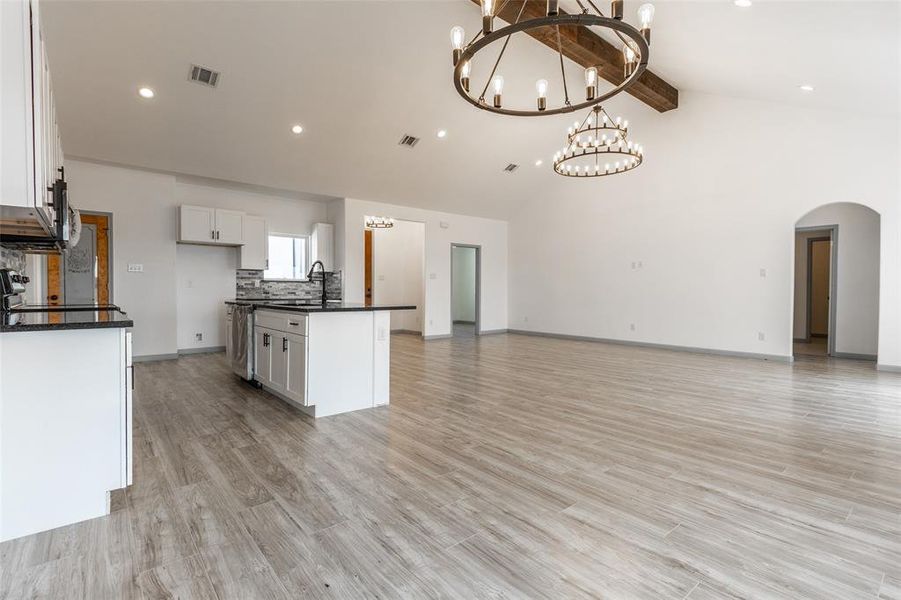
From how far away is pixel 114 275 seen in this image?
6.14 m

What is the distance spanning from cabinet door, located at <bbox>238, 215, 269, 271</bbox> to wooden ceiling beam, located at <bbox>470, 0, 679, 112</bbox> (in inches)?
193

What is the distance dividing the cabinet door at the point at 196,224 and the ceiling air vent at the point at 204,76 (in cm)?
229

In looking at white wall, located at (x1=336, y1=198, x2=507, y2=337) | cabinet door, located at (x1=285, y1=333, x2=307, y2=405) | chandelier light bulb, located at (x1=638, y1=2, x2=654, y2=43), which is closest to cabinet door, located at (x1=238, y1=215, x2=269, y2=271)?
white wall, located at (x1=336, y1=198, x2=507, y2=337)

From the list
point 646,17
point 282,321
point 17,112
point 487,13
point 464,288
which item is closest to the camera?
point 17,112

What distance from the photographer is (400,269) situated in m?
10.7

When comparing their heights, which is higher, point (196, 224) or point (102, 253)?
point (196, 224)

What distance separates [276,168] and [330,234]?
170 centimetres

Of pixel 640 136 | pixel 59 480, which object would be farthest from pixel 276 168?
pixel 640 136

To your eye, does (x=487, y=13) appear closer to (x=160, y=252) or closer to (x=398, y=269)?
Answer: (x=160, y=252)

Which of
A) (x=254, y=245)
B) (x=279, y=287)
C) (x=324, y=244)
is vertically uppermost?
(x=324, y=244)

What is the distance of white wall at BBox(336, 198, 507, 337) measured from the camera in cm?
816

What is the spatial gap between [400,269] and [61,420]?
873cm

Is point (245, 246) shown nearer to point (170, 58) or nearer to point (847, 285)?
point (170, 58)

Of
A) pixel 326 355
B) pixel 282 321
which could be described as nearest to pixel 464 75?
pixel 326 355
